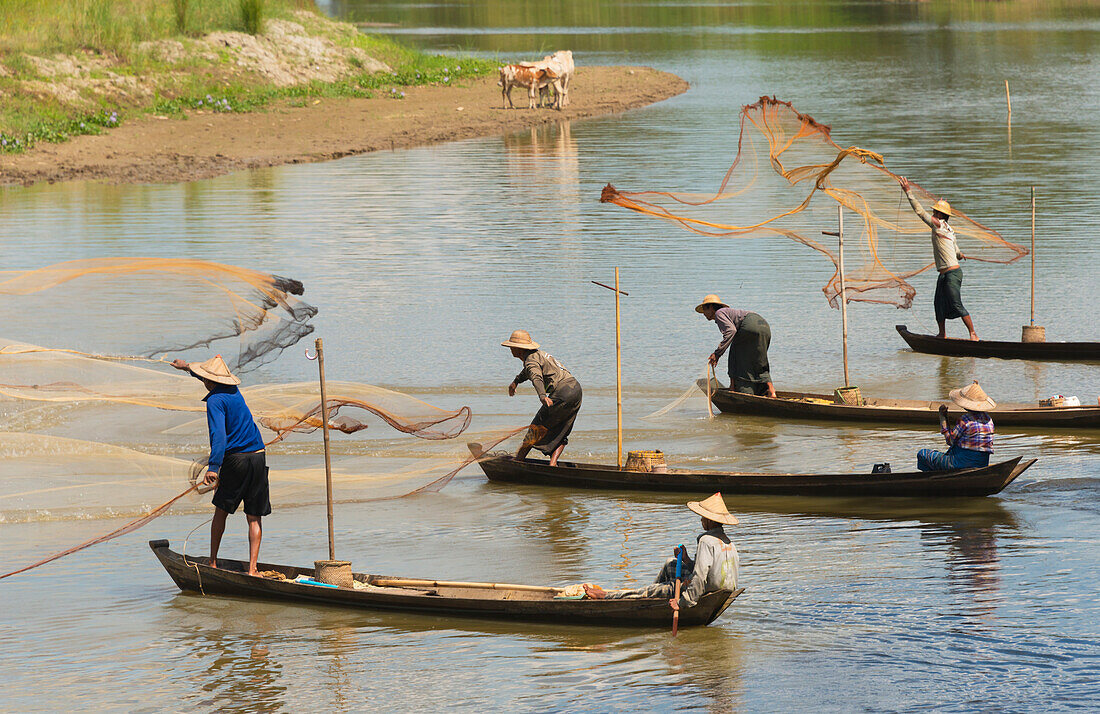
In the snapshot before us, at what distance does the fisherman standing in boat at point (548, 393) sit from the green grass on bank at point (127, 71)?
21.2m

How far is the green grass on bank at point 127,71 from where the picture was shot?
99.3ft

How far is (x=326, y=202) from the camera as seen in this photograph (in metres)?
26.0

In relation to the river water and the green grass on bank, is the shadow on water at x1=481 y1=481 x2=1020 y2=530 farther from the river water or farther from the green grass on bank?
the green grass on bank

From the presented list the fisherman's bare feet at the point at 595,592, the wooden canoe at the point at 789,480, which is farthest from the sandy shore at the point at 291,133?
the fisherman's bare feet at the point at 595,592

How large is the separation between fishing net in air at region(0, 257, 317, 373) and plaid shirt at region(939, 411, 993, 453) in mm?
6126

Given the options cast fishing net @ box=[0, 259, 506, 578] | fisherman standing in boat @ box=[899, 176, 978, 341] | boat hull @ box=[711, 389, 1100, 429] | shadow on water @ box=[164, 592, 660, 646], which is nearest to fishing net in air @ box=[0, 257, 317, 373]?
cast fishing net @ box=[0, 259, 506, 578]

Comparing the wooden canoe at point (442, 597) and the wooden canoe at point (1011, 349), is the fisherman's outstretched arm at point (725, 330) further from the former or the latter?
the wooden canoe at point (442, 597)

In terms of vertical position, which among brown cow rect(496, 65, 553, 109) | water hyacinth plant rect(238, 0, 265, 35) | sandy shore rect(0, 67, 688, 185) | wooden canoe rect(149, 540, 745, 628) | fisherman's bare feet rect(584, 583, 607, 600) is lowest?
wooden canoe rect(149, 540, 745, 628)

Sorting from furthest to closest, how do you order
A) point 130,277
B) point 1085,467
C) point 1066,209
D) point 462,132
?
1. point 462,132
2. point 1066,209
3. point 130,277
4. point 1085,467

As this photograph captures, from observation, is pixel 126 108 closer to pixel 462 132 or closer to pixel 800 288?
pixel 462 132

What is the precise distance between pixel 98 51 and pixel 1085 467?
91.2ft

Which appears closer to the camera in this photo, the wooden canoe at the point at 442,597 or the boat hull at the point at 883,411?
the wooden canoe at the point at 442,597

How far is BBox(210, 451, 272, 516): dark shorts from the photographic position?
8992 millimetres

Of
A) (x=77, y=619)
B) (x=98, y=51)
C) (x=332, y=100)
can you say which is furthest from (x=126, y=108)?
(x=77, y=619)
